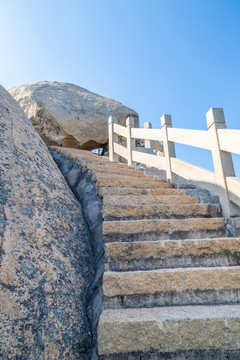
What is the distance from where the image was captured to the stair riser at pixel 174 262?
1.74 meters

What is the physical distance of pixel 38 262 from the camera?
4.93 feet

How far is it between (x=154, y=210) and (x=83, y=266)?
3.21ft

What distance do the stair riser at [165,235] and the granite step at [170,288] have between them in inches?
17.4

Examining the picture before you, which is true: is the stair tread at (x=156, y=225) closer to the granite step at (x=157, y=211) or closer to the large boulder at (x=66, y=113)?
the granite step at (x=157, y=211)

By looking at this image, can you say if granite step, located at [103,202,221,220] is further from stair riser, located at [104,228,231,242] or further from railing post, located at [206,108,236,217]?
stair riser, located at [104,228,231,242]

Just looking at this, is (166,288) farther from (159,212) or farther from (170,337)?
(159,212)

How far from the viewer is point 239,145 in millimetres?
2328

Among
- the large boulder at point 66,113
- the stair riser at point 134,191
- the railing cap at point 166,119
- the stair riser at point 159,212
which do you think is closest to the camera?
the stair riser at point 159,212

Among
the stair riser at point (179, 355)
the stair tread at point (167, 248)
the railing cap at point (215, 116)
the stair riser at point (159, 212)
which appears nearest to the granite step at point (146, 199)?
the stair riser at point (159, 212)

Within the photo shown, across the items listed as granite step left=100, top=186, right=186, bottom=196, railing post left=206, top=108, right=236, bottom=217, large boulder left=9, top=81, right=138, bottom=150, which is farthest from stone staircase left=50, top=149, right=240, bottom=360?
large boulder left=9, top=81, right=138, bottom=150

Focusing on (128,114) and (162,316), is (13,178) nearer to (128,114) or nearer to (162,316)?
(162,316)

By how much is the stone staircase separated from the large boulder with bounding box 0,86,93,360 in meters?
0.23

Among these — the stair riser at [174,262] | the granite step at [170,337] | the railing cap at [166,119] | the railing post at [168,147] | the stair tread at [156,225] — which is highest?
the railing cap at [166,119]

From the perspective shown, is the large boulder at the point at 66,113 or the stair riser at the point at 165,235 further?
the large boulder at the point at 66,113
